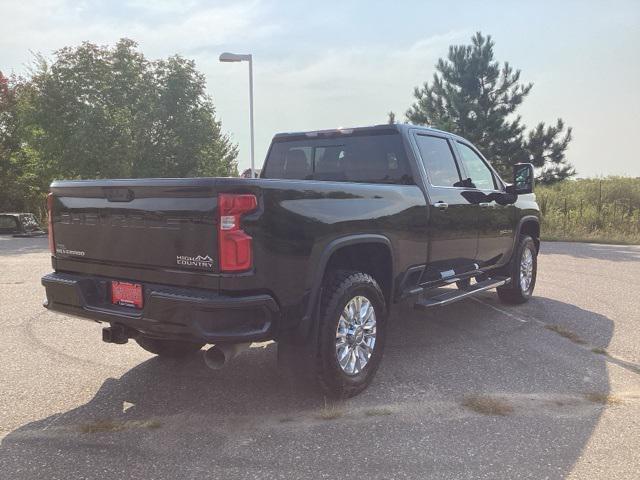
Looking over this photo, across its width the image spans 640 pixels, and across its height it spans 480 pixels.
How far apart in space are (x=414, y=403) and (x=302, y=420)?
796mm

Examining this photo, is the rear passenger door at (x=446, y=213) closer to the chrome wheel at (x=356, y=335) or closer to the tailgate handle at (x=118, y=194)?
the chrome wheel at (x=356, y=335)

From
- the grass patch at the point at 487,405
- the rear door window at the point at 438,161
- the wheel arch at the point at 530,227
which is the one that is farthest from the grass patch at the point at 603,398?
the wheel arch at the point at 530,227

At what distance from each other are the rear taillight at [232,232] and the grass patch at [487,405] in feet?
6.02

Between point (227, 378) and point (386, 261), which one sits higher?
point (386, 261)

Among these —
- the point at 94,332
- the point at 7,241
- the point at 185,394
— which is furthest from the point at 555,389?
the point at 7,241

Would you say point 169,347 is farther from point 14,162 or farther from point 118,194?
point 14,162

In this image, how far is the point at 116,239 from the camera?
11.0 ft

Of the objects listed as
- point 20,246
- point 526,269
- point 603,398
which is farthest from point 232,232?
point 20,246

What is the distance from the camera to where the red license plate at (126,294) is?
Result: 10.6 ft

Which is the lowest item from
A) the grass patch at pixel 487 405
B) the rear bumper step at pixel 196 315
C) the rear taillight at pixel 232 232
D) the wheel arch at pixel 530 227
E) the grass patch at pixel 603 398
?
the grass patch at pixel 603 398

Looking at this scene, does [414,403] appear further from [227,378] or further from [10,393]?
[10,393]

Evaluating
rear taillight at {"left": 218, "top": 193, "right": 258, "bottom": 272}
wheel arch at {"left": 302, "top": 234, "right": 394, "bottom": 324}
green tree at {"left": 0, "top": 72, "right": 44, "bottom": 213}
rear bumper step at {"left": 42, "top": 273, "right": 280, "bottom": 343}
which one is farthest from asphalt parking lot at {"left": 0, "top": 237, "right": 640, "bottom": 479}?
green tree at {"left": 0, "top": 72, "right": 44, "bottom": 213}

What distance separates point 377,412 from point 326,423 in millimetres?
374

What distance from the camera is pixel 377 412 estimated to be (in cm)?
342
